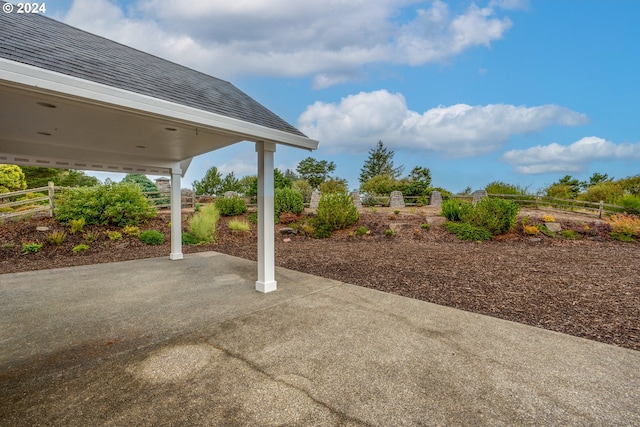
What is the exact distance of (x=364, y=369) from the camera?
2201mm

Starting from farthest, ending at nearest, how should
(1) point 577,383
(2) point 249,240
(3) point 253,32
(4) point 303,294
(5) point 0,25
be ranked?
(2) point 249,240, (3) point 253,32, (4) point 303,294, (5) point 0,25, (1) point 577,383

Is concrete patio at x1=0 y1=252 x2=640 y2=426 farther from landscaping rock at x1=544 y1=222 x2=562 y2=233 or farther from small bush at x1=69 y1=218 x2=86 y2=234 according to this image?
landscaping rock at x1=544 y1=222 x2=562 y2=233

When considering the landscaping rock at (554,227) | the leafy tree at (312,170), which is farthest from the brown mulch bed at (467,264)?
the leafy tree at (312,170)

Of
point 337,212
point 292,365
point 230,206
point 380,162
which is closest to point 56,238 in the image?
point 230,206

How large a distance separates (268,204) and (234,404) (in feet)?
8.93

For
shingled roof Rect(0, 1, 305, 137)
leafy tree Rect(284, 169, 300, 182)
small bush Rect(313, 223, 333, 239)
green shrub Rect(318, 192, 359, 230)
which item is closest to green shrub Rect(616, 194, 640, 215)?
green shrub Rect(318, 192, 359, 230)

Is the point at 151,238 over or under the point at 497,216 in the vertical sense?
under

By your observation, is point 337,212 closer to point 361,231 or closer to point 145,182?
point 361,231

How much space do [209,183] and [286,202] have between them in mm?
13351

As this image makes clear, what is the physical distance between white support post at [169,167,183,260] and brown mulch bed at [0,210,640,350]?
104cm

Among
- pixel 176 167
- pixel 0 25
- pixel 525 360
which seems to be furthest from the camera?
pixel 176 167

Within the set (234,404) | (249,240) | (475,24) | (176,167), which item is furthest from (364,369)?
A: (475,24)

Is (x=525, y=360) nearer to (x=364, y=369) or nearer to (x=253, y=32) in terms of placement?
(x=364, y=369)

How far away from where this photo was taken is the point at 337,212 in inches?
376
